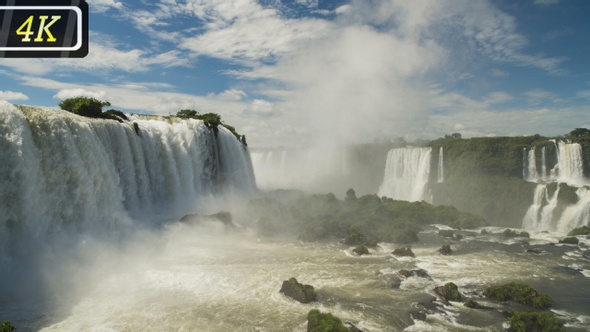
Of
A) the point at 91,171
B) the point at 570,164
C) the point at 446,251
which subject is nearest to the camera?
the point at 91,171

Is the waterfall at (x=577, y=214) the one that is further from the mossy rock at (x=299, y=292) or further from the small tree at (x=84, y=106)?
the small tree at (x=84, y=106)

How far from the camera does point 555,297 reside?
53.8ft

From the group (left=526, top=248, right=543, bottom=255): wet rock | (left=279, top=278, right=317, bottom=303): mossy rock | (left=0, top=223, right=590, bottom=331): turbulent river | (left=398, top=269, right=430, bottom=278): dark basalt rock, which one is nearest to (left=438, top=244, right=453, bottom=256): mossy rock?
(left=0, top=223, right=590, bottom=331): turbulent river

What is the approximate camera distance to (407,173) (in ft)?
172

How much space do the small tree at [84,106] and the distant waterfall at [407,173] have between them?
4053 centimetres

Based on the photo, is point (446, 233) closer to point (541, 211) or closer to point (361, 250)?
point (361, 250)

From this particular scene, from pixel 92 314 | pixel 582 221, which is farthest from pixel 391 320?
pixel 582 221

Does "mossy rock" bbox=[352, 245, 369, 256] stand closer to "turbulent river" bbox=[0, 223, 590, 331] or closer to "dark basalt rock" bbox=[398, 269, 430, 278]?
"turbulent river" bbox=[0, 223, 590, 331]

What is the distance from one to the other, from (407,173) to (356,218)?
23.3 meters

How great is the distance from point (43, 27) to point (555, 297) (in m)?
22.2

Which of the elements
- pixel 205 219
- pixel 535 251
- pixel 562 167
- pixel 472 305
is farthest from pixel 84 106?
pixel 562 167

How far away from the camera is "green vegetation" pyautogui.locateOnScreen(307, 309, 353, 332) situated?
1177 cm

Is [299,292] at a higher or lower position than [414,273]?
higher

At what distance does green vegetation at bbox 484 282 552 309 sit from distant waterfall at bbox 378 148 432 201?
34.1 metres
